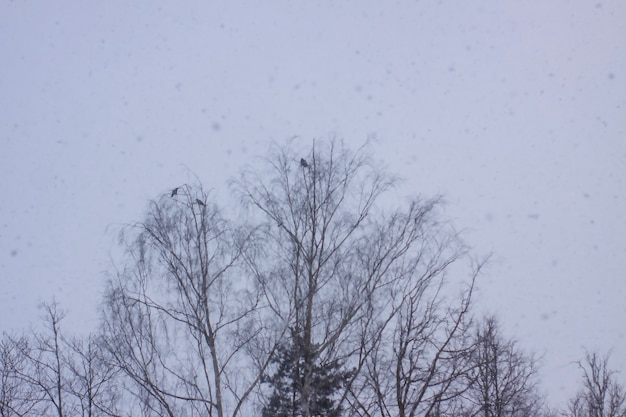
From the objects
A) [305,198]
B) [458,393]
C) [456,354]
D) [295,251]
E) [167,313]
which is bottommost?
[458,393]

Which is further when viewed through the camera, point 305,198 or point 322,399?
point 322,399

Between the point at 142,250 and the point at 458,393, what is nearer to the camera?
the point at 458,393

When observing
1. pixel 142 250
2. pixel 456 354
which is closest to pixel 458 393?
pixel 456 354

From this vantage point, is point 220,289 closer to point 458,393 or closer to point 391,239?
point 391,239

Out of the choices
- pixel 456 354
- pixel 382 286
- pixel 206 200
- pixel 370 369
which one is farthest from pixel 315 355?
pixel 206 200

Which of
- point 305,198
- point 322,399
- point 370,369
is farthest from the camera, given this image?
point 322,399

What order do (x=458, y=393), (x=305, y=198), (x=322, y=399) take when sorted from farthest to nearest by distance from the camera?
(x=322, y=399), (x=305, y=198), (x=458, y=393)

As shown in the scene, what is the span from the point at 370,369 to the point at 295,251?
2916 mm

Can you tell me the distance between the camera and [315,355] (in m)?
11.8

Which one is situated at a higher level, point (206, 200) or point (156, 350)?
point (206, 200)

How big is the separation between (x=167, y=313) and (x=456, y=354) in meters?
6.05

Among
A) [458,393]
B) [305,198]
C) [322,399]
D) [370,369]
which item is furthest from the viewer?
[322,399]

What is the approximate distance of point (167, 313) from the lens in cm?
1246

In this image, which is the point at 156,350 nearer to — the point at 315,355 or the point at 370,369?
the point at 315,355
